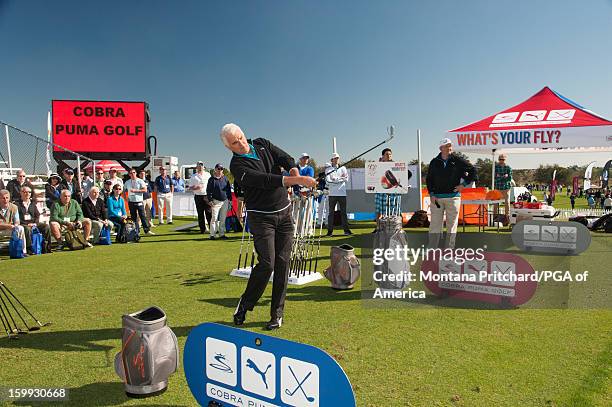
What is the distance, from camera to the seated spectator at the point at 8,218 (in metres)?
8.48

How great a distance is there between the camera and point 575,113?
391 inches

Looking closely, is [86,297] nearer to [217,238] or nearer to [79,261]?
[79,261]

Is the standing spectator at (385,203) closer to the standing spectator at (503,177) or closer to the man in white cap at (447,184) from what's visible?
the man in white cap at (447,184)

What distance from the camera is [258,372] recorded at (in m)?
2.07

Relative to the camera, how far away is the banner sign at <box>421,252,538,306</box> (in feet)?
14.6

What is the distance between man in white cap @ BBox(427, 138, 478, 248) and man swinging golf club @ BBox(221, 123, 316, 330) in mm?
3185

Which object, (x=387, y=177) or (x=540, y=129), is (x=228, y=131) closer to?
(x=387, y=177)

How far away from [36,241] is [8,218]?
0.67m

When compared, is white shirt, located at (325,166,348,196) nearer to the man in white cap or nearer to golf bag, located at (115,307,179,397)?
the man in white cap

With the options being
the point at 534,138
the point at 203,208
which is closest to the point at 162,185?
the point at 203,208

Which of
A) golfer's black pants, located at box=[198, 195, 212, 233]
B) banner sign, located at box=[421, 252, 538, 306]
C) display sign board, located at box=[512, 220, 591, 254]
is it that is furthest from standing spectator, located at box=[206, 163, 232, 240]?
banner sign, located at box=[421, 252, 538, 306]

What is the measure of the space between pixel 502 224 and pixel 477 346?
10.3 m

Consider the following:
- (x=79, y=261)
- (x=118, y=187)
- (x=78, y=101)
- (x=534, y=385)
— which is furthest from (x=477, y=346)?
(x=78, y=101)

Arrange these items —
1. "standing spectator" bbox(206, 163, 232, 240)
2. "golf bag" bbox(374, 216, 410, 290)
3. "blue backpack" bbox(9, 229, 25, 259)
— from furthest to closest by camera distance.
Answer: "standing spectator" bbox(206, 163, 232, 240) → "blue backpack" bbox(9, 229, 25, 259) → "golf bag" bbox(374, 216, 410, 290)
